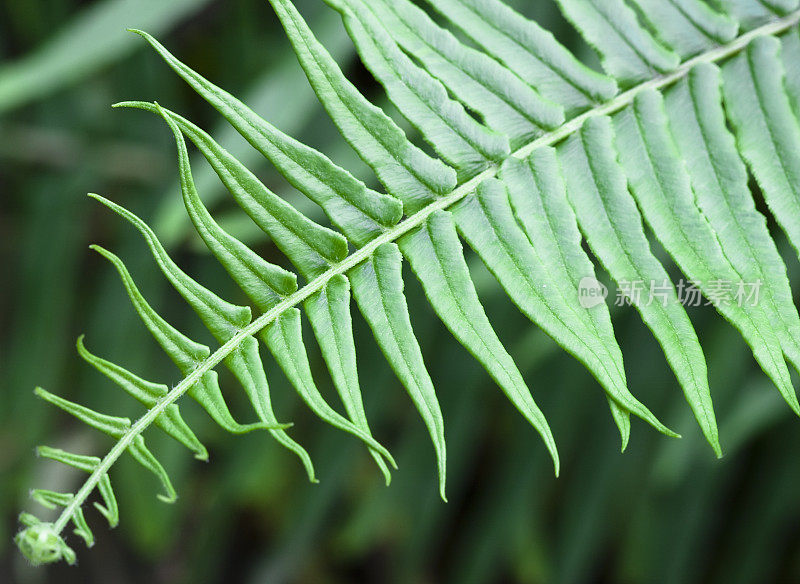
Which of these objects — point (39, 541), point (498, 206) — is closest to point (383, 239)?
point (498, 206)

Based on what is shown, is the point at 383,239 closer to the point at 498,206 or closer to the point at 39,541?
the point at 498,206

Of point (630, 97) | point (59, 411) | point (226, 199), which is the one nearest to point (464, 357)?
point (226, 199)

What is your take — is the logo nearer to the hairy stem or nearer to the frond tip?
the hairy stem

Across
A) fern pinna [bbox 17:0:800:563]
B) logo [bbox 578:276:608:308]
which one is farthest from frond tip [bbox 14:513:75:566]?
logo [bbox 578:276:608:308]

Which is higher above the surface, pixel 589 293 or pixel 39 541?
pixel 589 293

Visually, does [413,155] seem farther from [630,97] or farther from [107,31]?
[107,31]

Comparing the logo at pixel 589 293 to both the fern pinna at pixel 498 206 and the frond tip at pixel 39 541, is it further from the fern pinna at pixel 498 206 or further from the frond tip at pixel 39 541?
the frond tip at pixel 39 541
